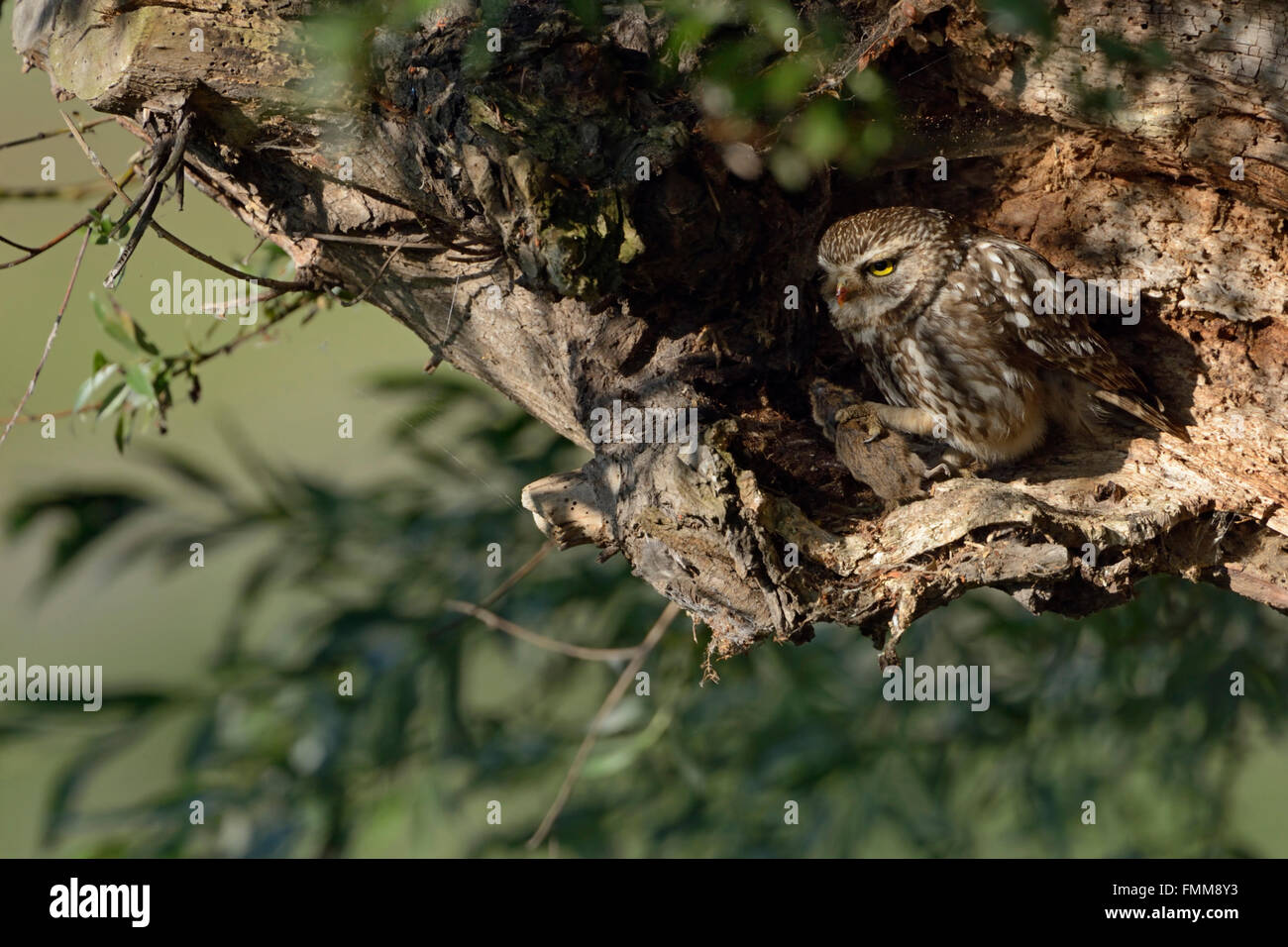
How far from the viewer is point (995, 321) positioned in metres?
2.38

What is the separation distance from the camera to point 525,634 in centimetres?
338

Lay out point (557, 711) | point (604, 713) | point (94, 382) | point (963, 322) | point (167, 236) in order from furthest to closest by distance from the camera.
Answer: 1. point (557, 711)
2. point (604, 713)
3. point (94, 382)
4. point (963, 322)
5. point (167, 236)

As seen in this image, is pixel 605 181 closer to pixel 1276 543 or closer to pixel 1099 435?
pixel 1099 435

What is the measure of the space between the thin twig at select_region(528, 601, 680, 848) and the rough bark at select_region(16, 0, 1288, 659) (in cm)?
130

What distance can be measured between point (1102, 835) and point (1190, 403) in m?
2.55

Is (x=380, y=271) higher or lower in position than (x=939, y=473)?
higher

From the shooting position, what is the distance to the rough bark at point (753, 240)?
1923 mm

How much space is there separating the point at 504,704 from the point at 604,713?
447mm

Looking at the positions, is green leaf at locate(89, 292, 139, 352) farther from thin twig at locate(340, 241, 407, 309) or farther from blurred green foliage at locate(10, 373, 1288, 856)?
blurred green foliage at locate(10, 373, 1288, 856)

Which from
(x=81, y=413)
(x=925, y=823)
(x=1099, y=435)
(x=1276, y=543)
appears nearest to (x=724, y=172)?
(x=1099, y=435)

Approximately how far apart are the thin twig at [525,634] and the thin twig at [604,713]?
49 mm

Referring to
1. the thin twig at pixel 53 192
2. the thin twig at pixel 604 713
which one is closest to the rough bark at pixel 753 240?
the thin twig at pixel 53 192

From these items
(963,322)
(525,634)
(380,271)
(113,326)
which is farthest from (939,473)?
(113,326)

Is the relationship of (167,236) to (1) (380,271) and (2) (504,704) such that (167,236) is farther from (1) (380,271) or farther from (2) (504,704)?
(2) (504,704)
